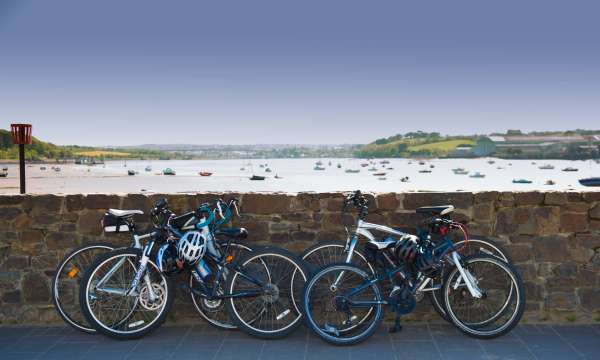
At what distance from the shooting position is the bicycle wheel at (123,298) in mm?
4707

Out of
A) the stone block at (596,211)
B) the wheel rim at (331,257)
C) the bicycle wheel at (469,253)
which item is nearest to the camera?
the bicycle wheel at (469,253)

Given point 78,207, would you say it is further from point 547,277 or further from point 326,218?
point 547,277

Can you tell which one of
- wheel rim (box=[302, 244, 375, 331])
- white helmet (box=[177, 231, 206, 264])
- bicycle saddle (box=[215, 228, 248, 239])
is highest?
bicycle saddle (box=[215, 228, 248, 239])

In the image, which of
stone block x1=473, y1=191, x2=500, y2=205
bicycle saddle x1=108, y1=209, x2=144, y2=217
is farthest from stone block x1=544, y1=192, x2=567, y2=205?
bicycle saddle x1=108, y1=209, x2=144, y2=217

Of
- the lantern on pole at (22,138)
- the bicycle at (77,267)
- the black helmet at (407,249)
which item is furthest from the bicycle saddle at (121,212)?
the lantern on pole at (22,138)

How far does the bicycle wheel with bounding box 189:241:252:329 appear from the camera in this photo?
492 centimetres

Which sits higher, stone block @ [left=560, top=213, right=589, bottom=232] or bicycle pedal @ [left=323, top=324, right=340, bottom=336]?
stone block @ [left=560, top=213, right=589, bottom=232]

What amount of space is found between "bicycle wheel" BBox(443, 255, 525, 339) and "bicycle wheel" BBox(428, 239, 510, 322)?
2.4 inches

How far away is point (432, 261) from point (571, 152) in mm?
135088

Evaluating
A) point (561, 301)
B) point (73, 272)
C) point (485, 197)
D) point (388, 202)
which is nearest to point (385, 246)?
point (388, 202)

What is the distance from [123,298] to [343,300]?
6.44 feet

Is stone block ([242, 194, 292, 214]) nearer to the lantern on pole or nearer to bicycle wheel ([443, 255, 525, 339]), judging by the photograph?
bicycle wheel ([443, 255, 525, 339])

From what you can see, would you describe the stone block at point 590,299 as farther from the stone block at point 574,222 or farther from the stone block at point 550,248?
the stone block at point 574,222

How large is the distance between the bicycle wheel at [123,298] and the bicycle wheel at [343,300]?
1250 millimetres
